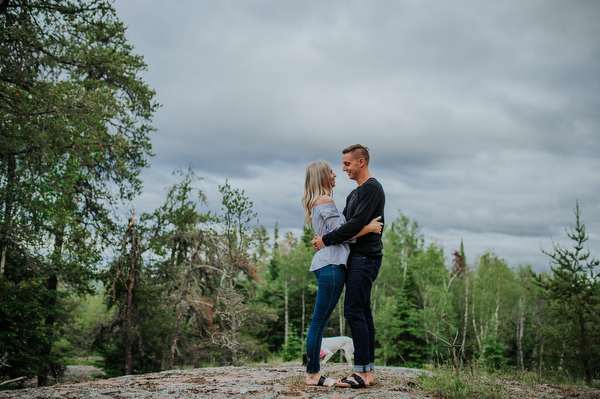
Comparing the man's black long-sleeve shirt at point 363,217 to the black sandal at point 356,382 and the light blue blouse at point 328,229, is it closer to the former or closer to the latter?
the light blue blouse at point 328,229

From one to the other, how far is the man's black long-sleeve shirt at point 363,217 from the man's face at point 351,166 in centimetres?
16

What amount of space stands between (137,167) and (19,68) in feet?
22.0

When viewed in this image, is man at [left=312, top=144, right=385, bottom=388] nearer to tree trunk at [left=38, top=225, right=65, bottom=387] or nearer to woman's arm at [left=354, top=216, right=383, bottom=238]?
woman's arm at [left=354, top=216, right=383, bottom=238]

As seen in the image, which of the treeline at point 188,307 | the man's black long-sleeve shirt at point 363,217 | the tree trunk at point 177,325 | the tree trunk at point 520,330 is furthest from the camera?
the tree trunk at point 520,330

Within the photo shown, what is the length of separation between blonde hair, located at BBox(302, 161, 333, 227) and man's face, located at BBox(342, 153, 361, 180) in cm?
21

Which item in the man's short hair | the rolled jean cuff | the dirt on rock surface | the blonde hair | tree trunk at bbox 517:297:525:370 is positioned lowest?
tree trunk at bbox 517:297:525:370

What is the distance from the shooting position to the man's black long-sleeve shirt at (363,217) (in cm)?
413

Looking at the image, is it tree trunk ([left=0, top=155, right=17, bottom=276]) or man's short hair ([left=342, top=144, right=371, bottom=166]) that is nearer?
man's short hair ([left=342, top=144, right=371, bottom=166])

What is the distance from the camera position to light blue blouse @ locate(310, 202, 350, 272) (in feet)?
14.0

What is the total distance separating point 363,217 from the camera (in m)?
4.16

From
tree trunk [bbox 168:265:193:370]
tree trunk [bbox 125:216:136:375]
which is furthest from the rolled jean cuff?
tree trunk [bbox 168:265:193:370]

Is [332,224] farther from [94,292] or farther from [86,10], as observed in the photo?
[94,292]

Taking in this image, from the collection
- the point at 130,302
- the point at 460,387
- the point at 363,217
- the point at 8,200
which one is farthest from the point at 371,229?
the point at 130,302

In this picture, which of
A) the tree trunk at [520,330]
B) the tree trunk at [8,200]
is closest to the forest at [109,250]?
the tree trunk at [8,200]
